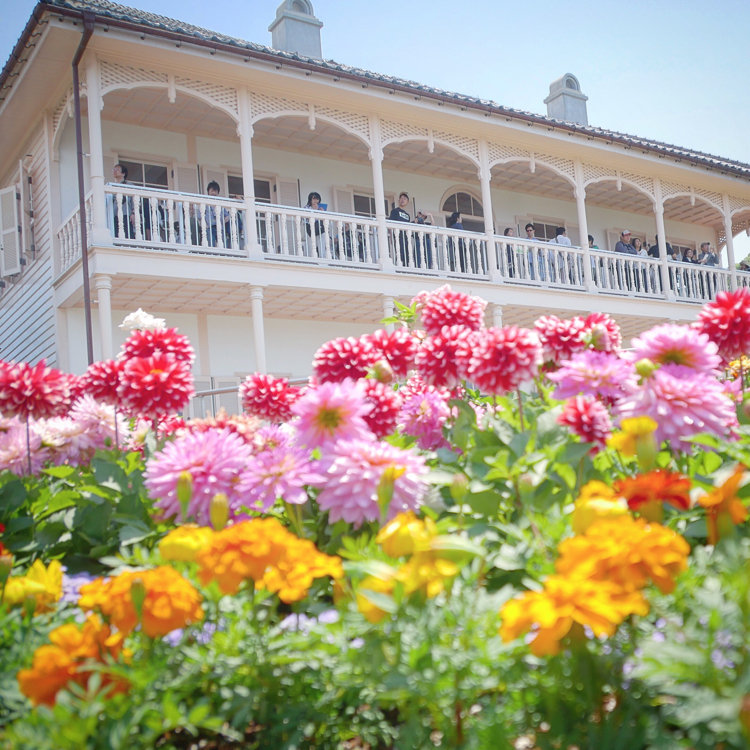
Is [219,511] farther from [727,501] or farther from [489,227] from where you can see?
[489,227]

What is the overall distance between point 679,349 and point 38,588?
1507 mm

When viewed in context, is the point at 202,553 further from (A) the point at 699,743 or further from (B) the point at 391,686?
(A) the point at 699,743

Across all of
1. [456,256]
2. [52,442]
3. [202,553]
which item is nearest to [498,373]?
[202,553]

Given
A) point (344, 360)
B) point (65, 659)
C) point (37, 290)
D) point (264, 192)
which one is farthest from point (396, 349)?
point (37, 290)

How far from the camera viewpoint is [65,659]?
113 centimetres

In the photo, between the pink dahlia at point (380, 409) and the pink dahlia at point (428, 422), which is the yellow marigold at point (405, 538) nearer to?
the pink dahlia at point (380, 409)

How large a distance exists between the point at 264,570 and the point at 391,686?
319 mm

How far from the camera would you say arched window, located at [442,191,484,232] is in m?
15.1

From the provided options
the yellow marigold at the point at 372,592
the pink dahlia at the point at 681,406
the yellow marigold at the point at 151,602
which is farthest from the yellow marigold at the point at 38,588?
the pink dahlia at the point at 681,406

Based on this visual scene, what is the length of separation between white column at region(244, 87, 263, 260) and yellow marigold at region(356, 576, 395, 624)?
9.22m

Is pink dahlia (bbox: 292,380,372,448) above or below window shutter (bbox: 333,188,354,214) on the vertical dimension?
below

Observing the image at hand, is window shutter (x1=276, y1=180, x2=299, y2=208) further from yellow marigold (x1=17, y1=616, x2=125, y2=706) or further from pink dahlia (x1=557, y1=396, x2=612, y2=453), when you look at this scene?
yellow marigold (x1=17, y1=616, x2=125, y2=706)

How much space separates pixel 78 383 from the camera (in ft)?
8.76

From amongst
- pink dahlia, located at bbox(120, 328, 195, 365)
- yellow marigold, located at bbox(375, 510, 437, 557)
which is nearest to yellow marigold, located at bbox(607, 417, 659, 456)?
yellow marigold, located at bbox(375, 510, 437, 557)
